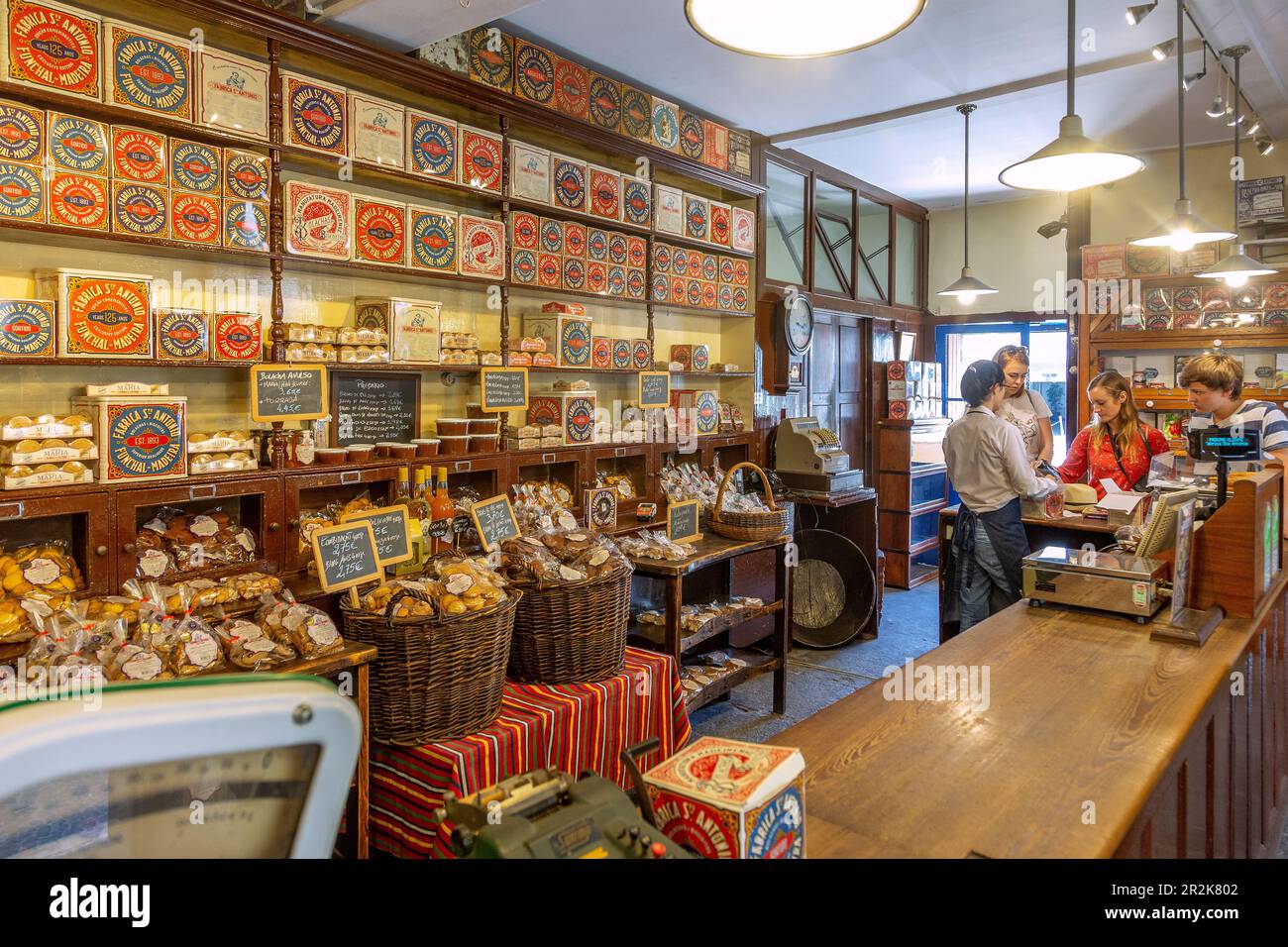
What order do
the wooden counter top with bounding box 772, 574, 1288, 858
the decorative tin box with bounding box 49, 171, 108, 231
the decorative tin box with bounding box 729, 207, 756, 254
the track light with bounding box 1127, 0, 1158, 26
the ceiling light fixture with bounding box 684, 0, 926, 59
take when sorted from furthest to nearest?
the decorative tin box with bounding box 729, 207, 756, 254 < the track light with bounding box 1127, 0, 1158, 26 < the decorative tin box with bounding box 49, 171, 108, 231 < the ceiling light fixture with bounding box 684, 0, 926, 59 < the wooden counter top with bounding box 772, 574, 1288, 858

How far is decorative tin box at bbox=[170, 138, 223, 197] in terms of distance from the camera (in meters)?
2.62

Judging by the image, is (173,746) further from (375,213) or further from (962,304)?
(962,304)

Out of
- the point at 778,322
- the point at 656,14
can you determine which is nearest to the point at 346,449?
the point at 656,14

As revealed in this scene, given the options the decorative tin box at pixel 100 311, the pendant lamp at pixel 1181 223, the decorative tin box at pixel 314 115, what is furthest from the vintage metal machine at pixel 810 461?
the decorative tin box at pixel 100 311

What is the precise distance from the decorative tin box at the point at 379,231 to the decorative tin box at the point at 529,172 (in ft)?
1.95

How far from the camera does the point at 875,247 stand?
276 inches

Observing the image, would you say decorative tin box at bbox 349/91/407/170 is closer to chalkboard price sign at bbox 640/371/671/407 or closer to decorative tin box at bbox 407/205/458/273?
decorative tin box at bbox 407/205/458/273

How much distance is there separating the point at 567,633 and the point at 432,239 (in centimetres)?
168

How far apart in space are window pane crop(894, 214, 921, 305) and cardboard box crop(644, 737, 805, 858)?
6.59 metres

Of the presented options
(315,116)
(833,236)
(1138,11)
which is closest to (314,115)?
(315,116)

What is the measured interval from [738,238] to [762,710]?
2617mm

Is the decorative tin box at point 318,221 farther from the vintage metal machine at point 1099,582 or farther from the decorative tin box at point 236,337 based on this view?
the vintage metal machine at point 1099,582

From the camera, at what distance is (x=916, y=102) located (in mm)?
4789

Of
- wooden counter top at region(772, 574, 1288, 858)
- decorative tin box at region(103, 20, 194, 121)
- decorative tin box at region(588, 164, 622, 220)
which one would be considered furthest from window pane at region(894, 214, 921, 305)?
decorative tin box at region(103, 20, 194, 121)
